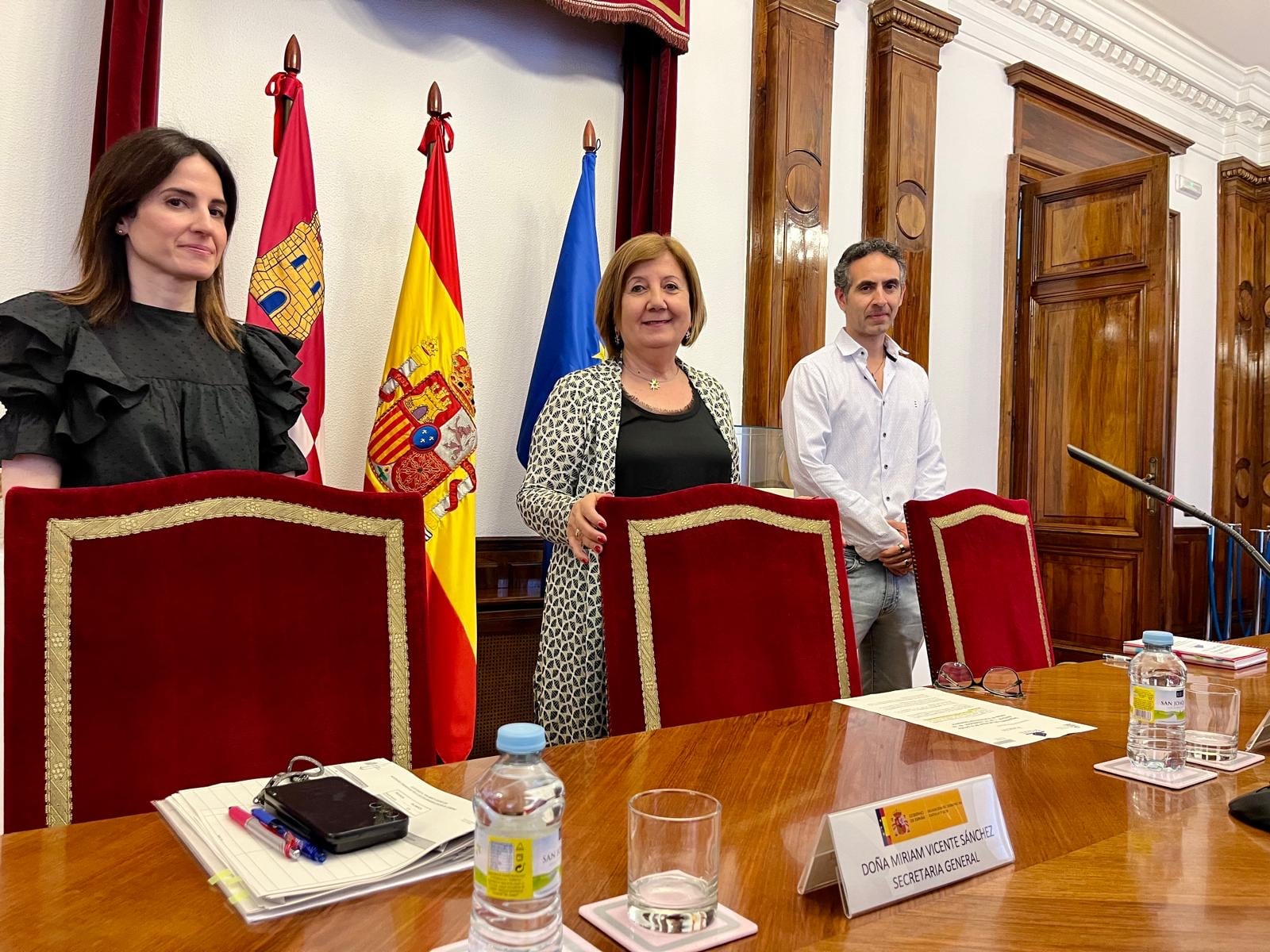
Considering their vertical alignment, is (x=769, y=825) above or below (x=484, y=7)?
below

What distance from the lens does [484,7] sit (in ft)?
10.2

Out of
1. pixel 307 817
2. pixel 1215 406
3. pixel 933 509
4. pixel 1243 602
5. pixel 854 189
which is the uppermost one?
pixel 854 189

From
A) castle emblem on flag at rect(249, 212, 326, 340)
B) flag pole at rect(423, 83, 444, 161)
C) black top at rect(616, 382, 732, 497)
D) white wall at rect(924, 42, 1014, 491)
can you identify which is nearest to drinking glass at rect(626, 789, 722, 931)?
black top at rect(616, 382, 732, 497)

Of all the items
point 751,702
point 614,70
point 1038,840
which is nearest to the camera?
point 1038,840

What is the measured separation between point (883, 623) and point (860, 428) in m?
0.54

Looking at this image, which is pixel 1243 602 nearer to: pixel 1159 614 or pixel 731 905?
pixel 1159 614

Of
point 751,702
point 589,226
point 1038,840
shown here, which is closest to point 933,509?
point 751,702

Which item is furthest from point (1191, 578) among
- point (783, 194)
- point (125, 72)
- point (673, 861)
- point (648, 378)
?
point (673, 861)

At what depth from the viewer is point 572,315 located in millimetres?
3049

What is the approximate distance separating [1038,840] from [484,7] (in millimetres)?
2967

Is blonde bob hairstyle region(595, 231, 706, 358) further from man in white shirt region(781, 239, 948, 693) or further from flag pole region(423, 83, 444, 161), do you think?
flag pole region(423, 83, 444, 161)

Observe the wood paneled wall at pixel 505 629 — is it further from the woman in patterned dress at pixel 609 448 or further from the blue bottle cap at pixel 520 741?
the blue bottle cap at pixel 520 741

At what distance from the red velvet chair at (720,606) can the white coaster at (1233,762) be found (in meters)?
0.55

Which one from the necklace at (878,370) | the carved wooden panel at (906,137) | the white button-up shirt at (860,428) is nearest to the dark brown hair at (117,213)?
the white button-up shirt at (860,428)
